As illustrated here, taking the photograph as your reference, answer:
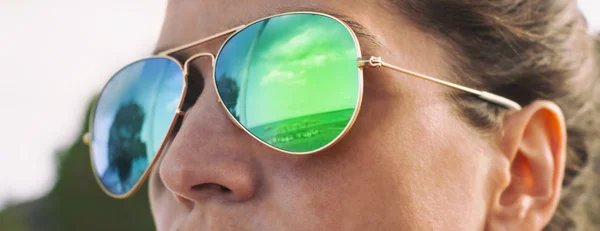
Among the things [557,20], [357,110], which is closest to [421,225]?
[357,110]

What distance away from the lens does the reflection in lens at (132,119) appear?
1.65 metres

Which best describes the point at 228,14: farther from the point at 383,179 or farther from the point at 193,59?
the point at 383,179

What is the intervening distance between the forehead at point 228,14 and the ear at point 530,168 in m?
0.43

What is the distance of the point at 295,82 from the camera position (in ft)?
4.40

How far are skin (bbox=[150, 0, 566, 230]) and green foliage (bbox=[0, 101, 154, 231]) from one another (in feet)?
16.0

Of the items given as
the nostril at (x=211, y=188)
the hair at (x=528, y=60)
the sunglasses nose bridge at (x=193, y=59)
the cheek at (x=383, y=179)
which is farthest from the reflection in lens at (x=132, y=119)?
the hair at (x=528, y=60)

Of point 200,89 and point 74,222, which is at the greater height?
point 200,89

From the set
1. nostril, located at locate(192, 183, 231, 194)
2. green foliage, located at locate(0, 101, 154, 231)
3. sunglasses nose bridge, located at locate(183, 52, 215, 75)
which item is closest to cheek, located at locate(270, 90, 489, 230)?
nostril, located at locate(192, 183, 231, 194)

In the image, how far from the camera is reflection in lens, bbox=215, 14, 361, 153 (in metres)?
1.31

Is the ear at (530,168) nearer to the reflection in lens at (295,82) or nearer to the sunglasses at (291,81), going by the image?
the sunglasses at (291,81)

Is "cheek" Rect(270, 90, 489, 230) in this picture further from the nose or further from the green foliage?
the green foliage

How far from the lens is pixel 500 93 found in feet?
5.16

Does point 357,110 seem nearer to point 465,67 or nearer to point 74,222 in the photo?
point 465,67

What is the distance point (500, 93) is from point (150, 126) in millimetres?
901
